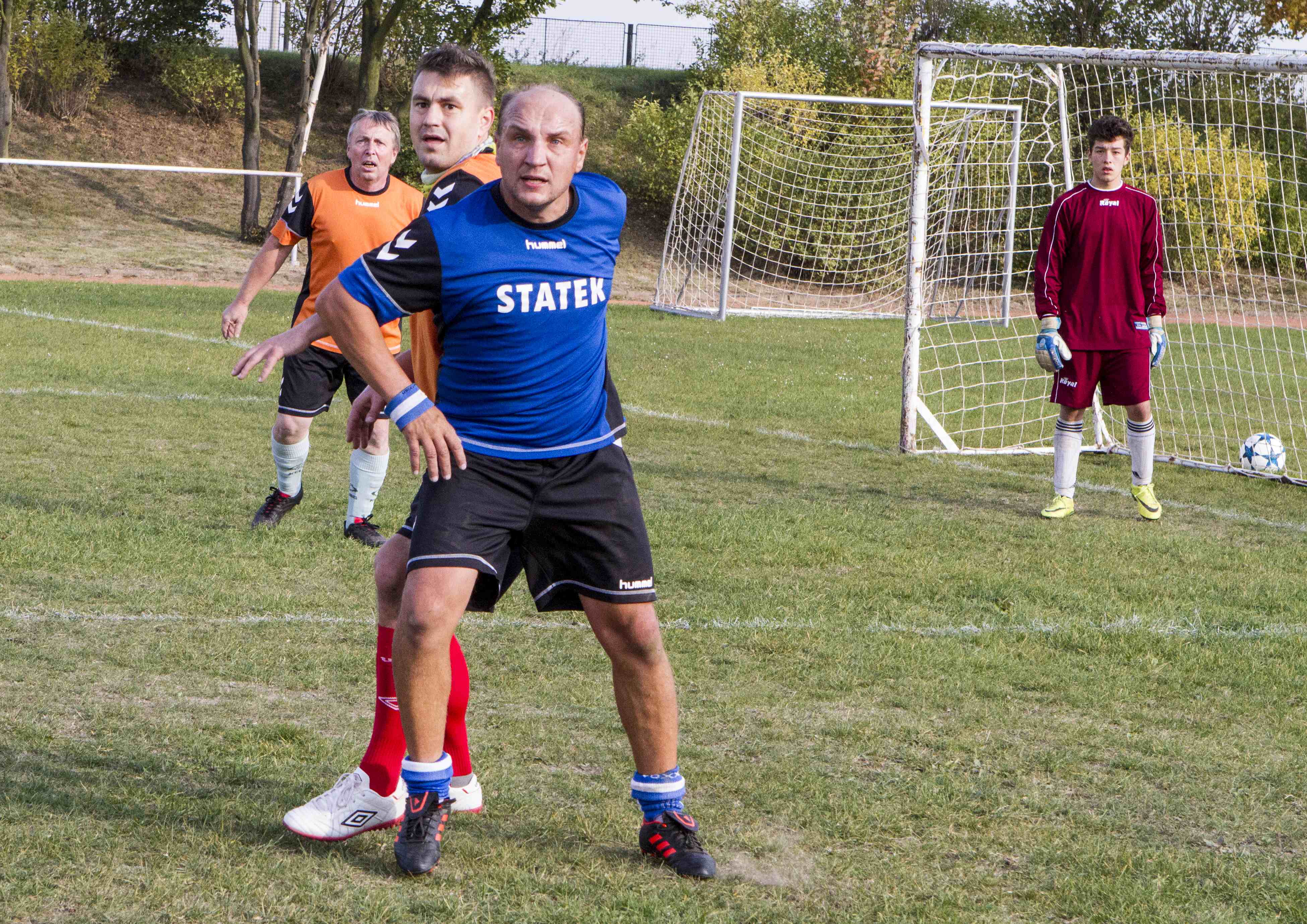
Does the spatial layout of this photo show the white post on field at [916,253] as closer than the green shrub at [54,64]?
Yes

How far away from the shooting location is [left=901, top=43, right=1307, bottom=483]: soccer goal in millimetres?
9586

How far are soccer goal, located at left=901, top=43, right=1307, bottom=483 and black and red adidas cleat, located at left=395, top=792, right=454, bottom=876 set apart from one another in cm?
667

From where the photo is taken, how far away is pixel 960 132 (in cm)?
1827

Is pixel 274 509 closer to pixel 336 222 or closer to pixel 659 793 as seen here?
pixel 336 222

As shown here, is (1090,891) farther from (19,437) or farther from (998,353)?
(998,353)

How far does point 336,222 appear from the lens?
6.64 meters

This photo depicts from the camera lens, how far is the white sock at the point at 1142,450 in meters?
7.84

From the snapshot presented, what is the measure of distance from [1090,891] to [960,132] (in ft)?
53.4

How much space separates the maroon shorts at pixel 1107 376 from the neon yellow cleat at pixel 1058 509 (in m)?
0.55

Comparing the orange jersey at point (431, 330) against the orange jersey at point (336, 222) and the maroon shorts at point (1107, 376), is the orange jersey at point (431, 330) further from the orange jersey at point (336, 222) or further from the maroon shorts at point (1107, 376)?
the maroon shorts at point (1107, 376)

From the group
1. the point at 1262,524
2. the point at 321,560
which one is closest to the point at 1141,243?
the point at 1262,524

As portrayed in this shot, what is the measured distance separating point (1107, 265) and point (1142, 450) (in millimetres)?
1096

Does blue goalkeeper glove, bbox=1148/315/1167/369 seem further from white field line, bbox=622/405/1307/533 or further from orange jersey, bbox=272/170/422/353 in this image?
orange jersey, bbox=272/170/422/353

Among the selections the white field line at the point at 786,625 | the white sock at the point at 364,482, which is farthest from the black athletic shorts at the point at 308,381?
the white field line at the point at 786,625
